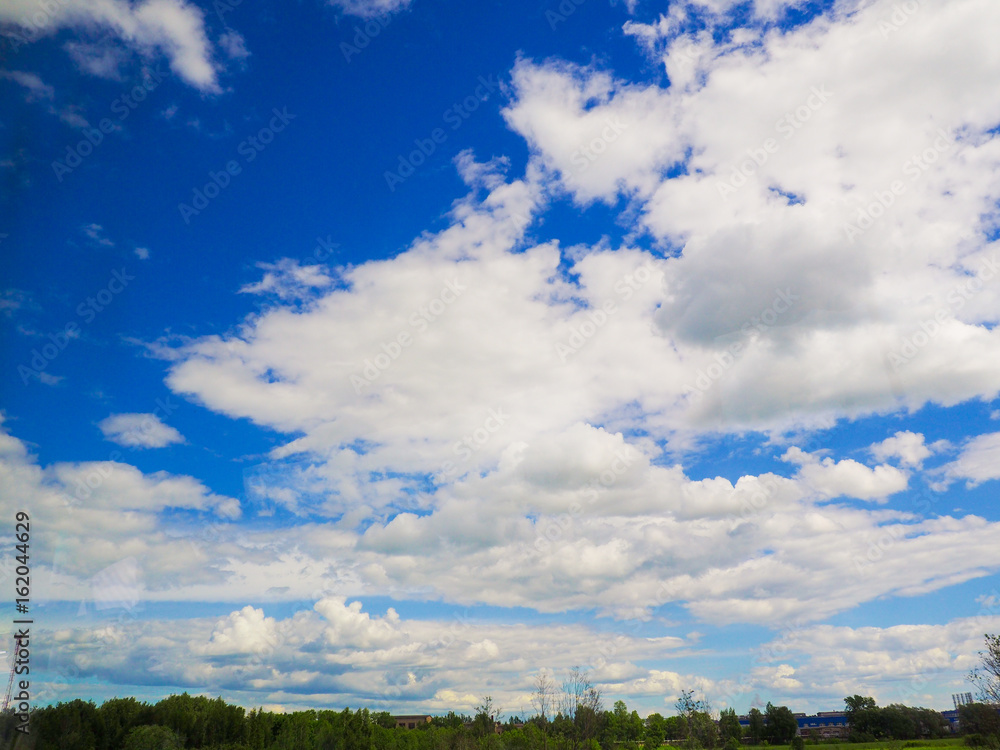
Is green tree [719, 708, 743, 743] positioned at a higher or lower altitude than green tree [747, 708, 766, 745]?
higher

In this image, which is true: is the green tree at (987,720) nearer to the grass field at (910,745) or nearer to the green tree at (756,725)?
the grass field at (910,745)

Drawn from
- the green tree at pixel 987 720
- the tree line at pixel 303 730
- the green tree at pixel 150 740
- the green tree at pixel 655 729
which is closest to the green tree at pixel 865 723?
the tree line at pixel 303 730

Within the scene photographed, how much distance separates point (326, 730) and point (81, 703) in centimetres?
3576

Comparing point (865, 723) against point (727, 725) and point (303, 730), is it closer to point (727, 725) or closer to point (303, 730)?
point (727, 725)

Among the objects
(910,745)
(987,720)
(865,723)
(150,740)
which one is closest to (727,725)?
(910,745)

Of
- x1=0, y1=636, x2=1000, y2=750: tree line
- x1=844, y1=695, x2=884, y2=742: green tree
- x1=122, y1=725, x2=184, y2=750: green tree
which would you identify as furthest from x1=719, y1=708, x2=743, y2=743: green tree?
x1=122, y1=725, x2=184, y2=750: green tree

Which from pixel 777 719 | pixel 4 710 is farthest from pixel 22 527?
pixel 777 719

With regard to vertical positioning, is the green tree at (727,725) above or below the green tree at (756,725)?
above

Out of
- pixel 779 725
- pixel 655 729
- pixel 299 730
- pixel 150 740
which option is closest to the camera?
pixel 150 740

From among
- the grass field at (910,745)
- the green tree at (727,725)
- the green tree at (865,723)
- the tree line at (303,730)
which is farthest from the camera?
the green tree at (865,723)

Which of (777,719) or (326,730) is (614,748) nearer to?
(777,719)

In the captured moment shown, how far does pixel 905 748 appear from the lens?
81.2 m

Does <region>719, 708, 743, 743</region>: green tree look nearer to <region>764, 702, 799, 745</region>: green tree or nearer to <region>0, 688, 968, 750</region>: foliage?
<region>0, 688, 968, 750</region>: foliage

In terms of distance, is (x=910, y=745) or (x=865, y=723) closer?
(x=910, y=745)
